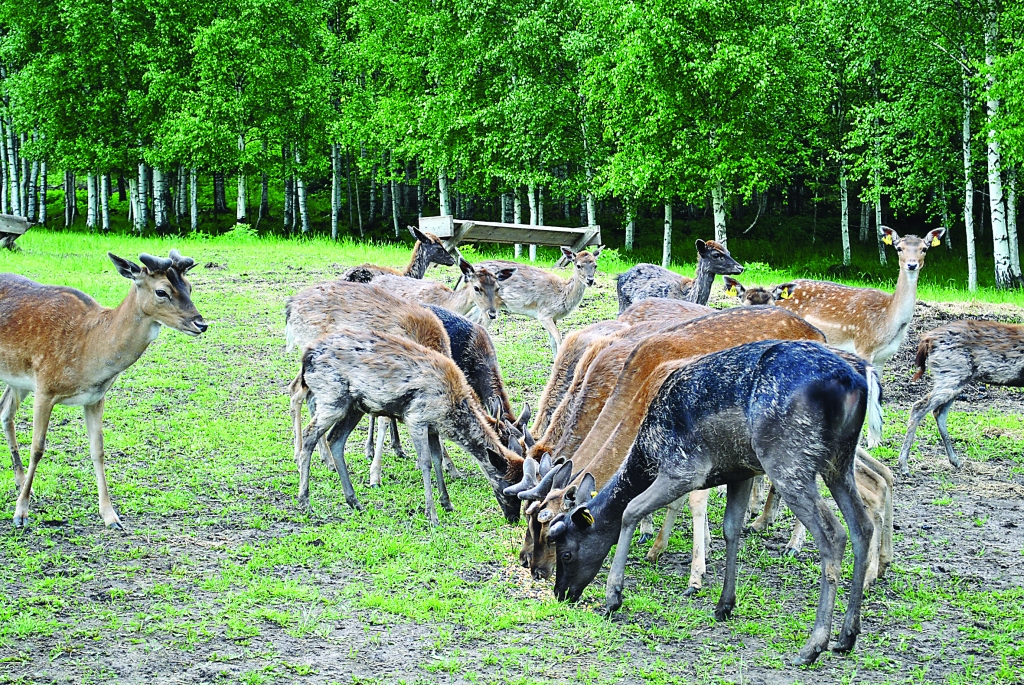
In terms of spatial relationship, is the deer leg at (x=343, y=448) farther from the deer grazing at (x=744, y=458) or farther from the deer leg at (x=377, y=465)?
the deer grazing at (x=744, y=458)

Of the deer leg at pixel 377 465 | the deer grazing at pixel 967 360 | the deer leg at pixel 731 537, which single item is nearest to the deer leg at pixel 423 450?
the deer leg at pixel 377 465

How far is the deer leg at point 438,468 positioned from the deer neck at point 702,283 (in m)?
5.95

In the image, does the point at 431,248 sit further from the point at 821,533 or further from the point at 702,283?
the point at 821,533

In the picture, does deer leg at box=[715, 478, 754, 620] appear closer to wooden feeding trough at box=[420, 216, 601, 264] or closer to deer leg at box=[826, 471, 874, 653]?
deer leg at box=[826, 471, 874, 653]

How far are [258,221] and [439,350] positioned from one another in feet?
105

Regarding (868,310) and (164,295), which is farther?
(868,310)

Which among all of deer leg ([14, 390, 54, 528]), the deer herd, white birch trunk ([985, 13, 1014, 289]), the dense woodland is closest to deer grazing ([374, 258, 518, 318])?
the deer herd

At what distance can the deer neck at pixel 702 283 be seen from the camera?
12.7m

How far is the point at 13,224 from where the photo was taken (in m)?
19.2

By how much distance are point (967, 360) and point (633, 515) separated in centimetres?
538

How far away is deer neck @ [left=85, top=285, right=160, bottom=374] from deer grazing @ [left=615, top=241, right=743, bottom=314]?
Answer: 6.71 m

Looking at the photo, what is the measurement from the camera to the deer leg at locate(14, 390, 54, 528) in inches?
265

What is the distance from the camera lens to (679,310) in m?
9.09

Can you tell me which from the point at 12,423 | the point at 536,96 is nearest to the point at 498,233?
the point at 12,423
